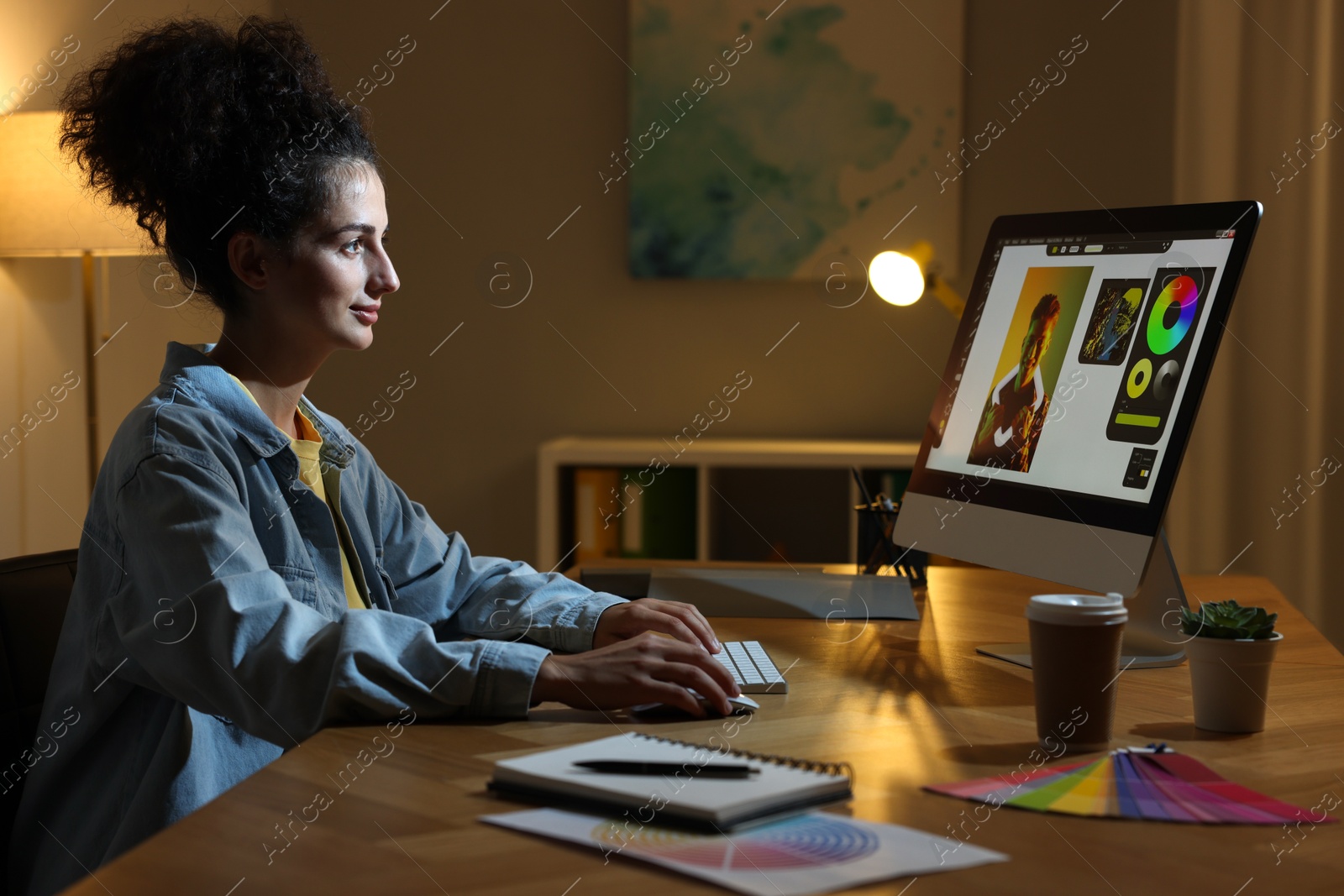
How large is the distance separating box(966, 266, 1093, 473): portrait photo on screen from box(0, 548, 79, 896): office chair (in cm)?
103

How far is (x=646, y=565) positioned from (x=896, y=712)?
81 cm

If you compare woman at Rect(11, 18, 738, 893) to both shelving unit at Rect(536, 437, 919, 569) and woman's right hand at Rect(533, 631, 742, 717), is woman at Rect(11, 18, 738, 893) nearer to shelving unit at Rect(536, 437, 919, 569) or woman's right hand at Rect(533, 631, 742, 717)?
woman's right hand at Rect(533, 631, 742, 717)

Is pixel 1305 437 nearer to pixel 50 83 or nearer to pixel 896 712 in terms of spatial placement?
pixel 896 712

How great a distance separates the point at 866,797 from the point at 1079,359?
2.18 feet

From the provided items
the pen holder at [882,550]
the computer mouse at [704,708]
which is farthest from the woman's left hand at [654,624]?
the pen holder at [882,550]

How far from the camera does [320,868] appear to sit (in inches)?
25.9

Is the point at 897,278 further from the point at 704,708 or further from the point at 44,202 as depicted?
the point at 44,202

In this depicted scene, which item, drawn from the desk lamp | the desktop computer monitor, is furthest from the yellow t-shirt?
the desk lamp

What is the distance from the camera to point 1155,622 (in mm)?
1222

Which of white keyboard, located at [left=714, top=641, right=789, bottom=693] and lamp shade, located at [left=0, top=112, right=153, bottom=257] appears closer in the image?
white keyboard, located at [left=714, top=641, right=789, bottom=693]

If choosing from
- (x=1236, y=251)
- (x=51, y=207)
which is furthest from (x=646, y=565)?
(x=51, y=207)

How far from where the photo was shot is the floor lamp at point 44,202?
2.52m

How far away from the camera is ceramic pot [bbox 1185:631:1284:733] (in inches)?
37.6

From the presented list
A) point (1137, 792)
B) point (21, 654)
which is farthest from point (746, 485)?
point (1137, 792)
